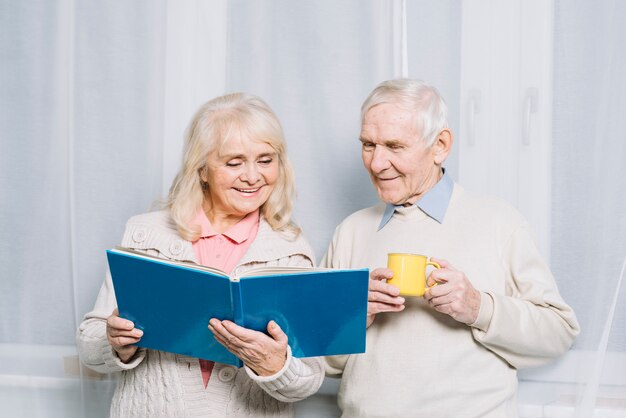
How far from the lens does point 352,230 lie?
6.36 ft

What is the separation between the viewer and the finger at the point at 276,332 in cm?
151

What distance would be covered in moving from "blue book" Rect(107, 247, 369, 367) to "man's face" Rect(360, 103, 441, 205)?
1.31 feet

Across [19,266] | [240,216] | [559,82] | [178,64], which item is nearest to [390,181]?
[240,216]

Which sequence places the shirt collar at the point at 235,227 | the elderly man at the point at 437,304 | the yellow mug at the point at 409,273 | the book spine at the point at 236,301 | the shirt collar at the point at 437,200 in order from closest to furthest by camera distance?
the book spine at the point at 236,301, the yellow mug at the point at 409,273, the elderly man at the point at 437,304, the shirt collar at the point at 437,200, the shirt collar at the point at 235,227

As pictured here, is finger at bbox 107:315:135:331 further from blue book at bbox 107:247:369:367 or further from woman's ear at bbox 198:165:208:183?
woman's ear at bbox 198:165:208:183

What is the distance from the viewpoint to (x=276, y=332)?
1516 millimetres

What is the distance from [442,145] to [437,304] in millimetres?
419

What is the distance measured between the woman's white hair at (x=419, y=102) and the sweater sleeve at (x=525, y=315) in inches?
12.3

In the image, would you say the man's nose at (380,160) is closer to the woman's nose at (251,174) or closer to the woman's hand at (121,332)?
the woman's nose at (251,174)

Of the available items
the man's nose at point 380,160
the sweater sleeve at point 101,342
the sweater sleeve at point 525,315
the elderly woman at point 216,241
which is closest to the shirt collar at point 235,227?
the elderly woman at point 216,241

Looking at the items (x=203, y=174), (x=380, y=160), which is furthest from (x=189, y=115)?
(x=380, y=160)

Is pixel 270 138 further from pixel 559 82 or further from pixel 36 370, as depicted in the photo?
pixel 36 370

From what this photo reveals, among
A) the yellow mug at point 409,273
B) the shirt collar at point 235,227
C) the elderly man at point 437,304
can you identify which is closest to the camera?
the yellow mug at point 409,273

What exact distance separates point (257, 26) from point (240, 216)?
679 millimetres
